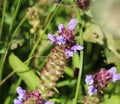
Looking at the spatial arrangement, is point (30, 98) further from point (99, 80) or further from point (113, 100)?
point (113, 100)

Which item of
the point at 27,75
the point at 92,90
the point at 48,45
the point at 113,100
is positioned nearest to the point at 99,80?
the point at 92,90

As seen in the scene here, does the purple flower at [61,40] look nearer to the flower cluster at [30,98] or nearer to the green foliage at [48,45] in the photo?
the flower cluster at [30,98]

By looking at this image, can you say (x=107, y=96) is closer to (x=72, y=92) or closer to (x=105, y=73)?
(x=72, y=92)

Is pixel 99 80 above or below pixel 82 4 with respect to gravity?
below

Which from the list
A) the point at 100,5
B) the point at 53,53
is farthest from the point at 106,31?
the point at 53,53

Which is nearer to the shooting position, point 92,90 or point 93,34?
point 92,90

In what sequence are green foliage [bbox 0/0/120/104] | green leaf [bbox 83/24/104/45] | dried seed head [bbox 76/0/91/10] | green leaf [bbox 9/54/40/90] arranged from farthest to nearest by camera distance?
green leaf [bbox 83/24/104/45] → green foliage [bbox 0/0/120/104] → green leaf [bbox 9/54/40/90] → dried seed head [bbox 76/0/91/10]

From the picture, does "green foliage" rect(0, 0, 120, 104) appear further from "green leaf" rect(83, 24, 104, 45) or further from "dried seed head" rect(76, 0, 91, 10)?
"dried seed head" rect(76, 0, 91, 10)

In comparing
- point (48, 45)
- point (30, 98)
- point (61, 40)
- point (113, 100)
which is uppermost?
point (61, 40)

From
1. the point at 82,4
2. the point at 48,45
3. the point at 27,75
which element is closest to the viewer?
the point at 82,4

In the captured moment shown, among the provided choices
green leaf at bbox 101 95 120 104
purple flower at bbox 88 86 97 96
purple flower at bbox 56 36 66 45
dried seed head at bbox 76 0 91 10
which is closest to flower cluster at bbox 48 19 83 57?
purple flower at bbox 56 36 66 45

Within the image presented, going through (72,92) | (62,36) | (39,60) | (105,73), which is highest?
(62,36)
